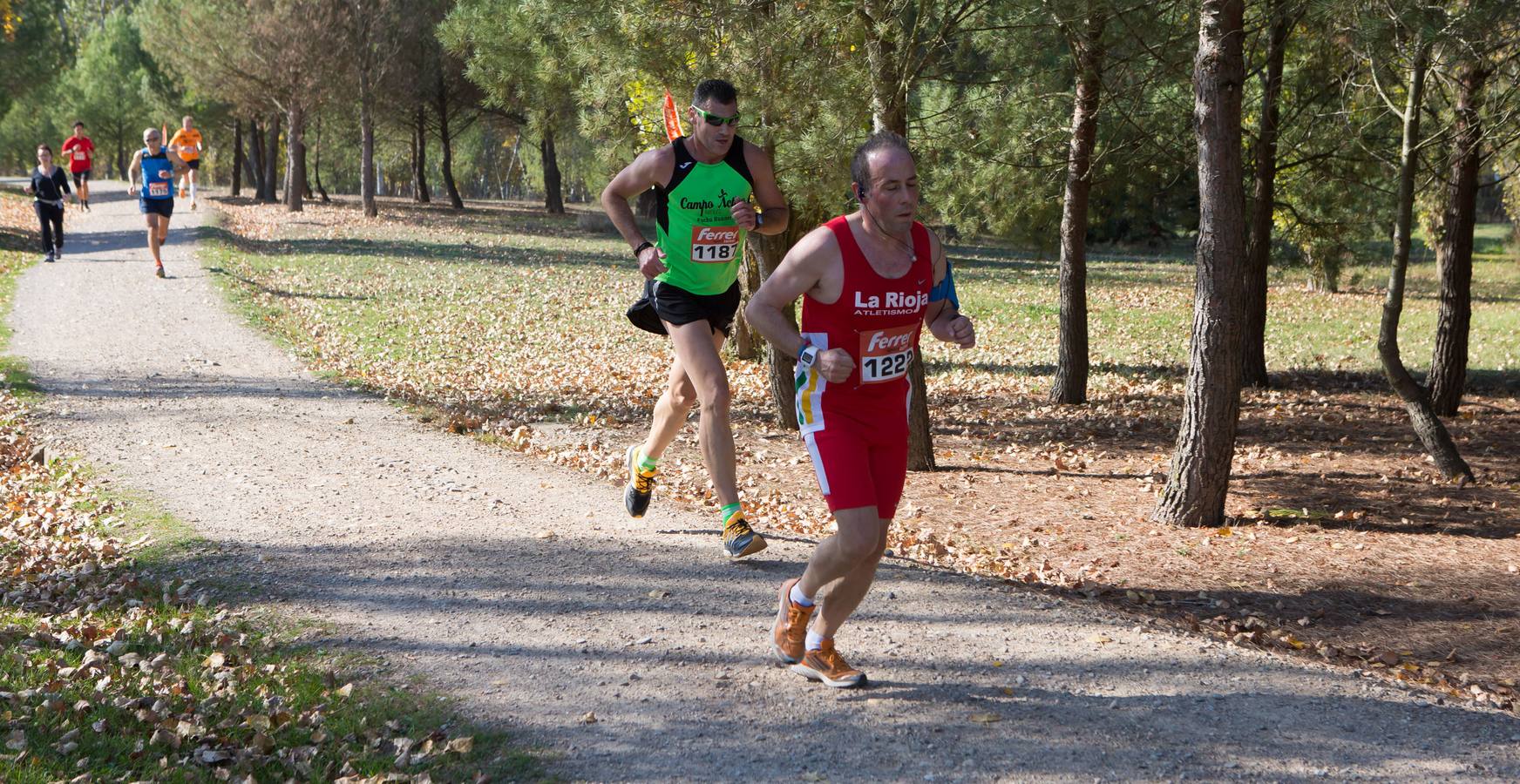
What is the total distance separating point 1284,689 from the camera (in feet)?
15.3

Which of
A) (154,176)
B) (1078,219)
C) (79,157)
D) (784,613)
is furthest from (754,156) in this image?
(79,157)

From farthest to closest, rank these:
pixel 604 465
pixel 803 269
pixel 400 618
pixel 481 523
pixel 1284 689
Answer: pixel 604 465 < pixel 481 523 < pixel 400 618 < pixel 1284 689 < pixel 803 269

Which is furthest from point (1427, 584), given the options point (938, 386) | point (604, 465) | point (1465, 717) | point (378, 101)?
point (378, 101)

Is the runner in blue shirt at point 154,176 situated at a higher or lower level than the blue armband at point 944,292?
higher

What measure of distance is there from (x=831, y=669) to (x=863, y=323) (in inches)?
51.8

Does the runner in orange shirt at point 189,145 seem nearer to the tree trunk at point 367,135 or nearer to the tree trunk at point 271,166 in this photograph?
the tree trunk at point 367,135

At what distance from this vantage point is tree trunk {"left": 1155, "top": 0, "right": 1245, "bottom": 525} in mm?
7652

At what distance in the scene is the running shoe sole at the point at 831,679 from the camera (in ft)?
14.8

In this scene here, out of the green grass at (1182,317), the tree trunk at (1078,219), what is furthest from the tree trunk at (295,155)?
the tree trunk at (1078,219)

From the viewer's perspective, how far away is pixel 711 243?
5941 millimetres

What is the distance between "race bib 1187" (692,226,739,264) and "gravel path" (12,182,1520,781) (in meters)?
1.52

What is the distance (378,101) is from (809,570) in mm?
40199

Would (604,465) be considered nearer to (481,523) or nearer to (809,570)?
(481,523)

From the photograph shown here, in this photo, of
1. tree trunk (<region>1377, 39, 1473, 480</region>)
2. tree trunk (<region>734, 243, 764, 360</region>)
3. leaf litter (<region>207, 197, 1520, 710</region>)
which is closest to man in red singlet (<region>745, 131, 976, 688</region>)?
leaf litter (<region>207, 197, 1520, 710</region>)
